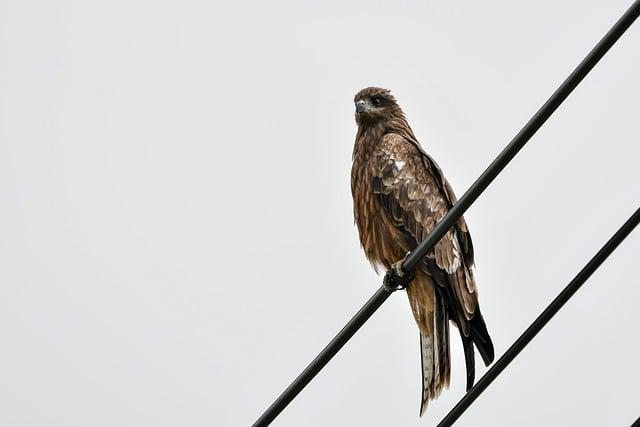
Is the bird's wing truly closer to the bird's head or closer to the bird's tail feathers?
the bird's tail feathers

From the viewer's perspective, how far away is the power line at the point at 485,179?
10.5ft

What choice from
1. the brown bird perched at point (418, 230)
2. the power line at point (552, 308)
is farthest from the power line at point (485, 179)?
the brown bird perched at point (418, 230)

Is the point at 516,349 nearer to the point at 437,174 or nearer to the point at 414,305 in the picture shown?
the point at 414,305

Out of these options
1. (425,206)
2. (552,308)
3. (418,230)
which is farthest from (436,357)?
(552,308)

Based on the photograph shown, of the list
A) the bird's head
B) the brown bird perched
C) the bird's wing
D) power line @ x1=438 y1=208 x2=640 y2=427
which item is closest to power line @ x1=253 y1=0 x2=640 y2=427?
power line @ x1=438 y1=208 x2=640 y2=427

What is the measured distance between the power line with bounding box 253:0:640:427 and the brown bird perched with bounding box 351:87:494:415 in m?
2.12

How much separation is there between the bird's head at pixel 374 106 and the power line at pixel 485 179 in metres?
3.48

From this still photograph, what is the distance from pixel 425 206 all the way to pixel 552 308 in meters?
3.19

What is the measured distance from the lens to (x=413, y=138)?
746 cm

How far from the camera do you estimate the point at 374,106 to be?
7.61 metres

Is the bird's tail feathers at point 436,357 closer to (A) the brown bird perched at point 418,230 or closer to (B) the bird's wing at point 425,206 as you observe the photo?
(A) the brown bird perched at point 418,230

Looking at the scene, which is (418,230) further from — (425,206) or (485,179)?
(485,179)

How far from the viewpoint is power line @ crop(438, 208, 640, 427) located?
12.1 ft

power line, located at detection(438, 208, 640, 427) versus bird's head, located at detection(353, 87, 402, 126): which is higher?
bird's head, located at detection(353, 87, 402, 126)
